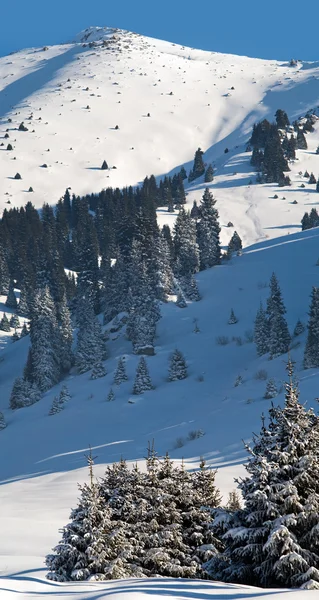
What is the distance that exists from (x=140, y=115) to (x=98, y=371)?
9525 cm

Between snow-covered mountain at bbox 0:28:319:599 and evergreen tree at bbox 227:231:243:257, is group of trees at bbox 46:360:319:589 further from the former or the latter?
evergreen tree at bbox 227:231:243:257

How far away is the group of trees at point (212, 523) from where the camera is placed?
32.1 ft

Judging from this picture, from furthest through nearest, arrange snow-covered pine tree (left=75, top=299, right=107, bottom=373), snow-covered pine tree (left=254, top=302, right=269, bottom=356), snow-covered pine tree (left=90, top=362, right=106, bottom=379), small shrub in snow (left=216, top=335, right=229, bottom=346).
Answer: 1. snow-covered pine tree (left=75, top=299, right=107, bottom=373)
2. snow-covered pine tree (left=90, top=362, right=106, bottom=379)
3. small shrub in snow (left=216, top=335, right=229, bottom=346)
4. snow-covered pine tree (left=254, top=302, right=269, bottom=356)

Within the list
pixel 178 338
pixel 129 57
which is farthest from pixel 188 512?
pixel 129 57

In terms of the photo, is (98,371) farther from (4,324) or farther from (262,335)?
(4,324)

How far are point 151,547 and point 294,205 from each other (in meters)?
71.1

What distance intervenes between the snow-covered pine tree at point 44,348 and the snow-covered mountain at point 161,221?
1737mm

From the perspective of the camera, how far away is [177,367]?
44406mm

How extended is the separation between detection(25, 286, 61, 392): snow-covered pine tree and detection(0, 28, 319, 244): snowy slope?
1070 inches

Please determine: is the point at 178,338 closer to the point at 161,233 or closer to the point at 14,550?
the point at 161,233

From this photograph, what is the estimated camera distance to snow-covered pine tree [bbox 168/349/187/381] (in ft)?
145

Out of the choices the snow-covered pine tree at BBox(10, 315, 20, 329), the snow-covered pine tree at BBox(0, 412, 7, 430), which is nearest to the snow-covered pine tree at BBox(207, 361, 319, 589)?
the snow-covered pine tree at BBox(0, 412, 7, 430)

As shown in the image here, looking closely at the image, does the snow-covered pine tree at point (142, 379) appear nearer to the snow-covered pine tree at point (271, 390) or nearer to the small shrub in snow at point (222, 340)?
the small shrub in snow at point (222, 340)

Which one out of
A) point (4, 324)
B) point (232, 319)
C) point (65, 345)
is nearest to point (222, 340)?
point (232, 319)
